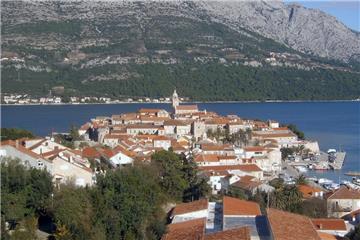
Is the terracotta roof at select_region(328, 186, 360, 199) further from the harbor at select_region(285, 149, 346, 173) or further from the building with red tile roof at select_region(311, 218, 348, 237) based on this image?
the harbor at select_region(285, 149, 346, 173)

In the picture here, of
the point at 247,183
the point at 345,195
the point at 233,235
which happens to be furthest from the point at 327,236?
the point at 247,183

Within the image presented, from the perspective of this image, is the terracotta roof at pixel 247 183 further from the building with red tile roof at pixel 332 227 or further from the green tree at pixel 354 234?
the green tree at pixel 354 234

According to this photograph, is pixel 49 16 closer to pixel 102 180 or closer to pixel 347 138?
pixel 347 138

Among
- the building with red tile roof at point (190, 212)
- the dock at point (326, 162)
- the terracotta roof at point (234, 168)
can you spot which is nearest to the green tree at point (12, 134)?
the terracotta roof at point (234, 168)

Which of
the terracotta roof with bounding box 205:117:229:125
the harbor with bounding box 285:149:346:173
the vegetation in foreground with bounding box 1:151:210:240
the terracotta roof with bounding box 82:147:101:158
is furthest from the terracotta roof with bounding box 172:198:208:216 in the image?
the terracotta roof with bounding box 205:117:229:125

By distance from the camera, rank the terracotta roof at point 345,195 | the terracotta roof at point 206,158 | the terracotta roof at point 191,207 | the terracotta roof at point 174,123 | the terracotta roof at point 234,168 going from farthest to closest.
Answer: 1. the terracotta roof at point 174,123
2. the terracotta roof at point 206,158
3. the terracotta roof at point 234,168
4. the terracotta roof at point 345,195
5. the terracotta roof at point 191,207
